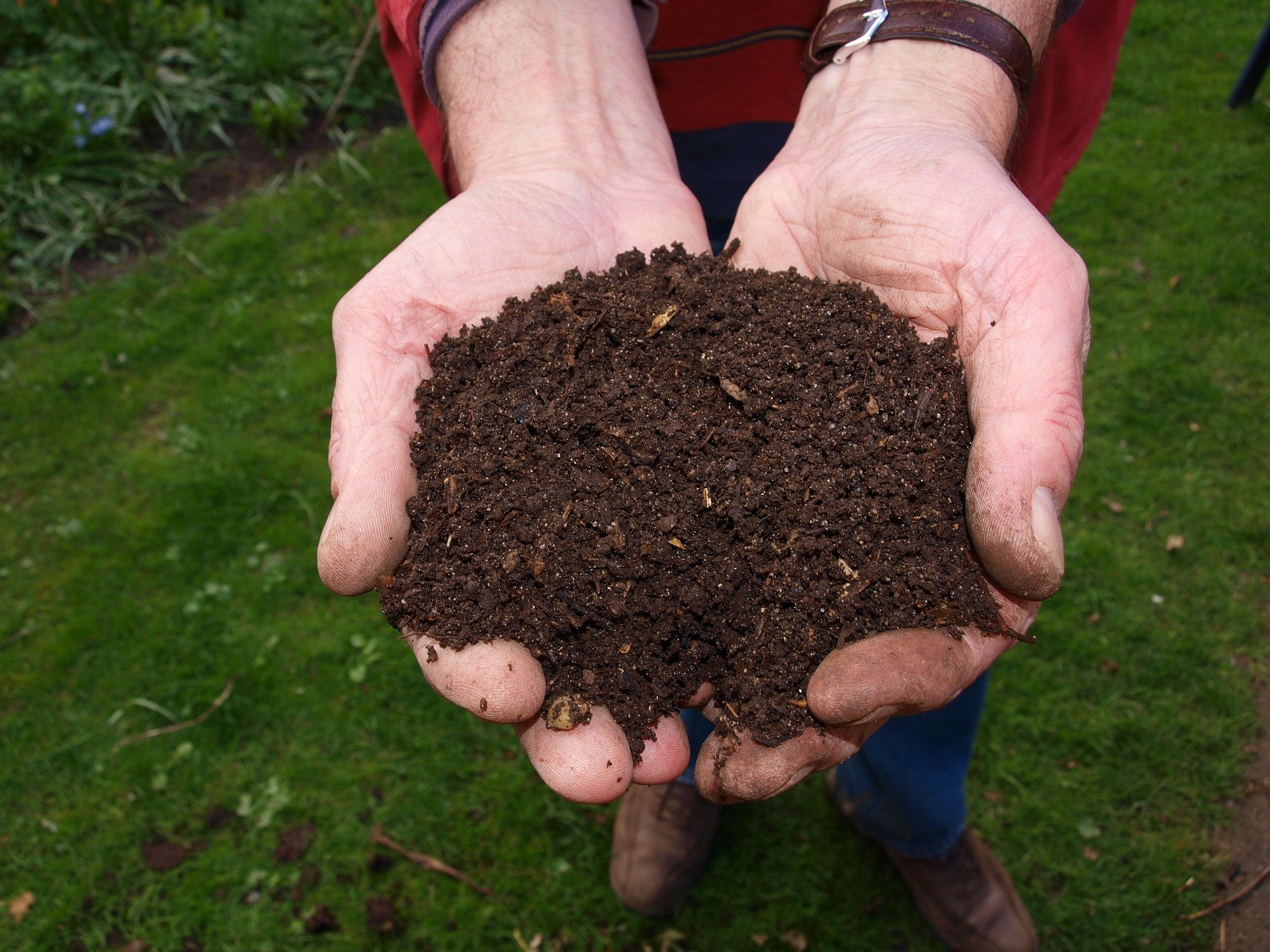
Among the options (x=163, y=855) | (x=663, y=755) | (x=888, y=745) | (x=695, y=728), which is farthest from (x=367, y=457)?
(x=163, y=855)

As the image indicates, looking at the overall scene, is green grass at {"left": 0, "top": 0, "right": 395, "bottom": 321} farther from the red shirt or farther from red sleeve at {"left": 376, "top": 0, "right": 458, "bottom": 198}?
the red shirt

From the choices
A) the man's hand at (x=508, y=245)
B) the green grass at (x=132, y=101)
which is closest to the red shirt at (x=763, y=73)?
the man's hand at (x=508, y=245)

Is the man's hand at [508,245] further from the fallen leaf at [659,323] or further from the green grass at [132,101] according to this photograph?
the green grass at [132,101]

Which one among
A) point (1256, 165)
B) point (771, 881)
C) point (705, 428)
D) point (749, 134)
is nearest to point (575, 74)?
point (749, 134)

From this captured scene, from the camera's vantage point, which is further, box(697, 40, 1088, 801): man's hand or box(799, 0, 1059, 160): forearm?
box(799, 0, 1059, 160): forearm

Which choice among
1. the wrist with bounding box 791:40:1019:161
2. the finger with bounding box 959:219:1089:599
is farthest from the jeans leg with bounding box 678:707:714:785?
the wrist with bounding box 791:40:1019:161

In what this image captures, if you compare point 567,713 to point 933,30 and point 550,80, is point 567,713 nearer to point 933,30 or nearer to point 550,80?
point 550,80

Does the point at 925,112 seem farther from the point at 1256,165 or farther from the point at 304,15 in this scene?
the point at 304,15
